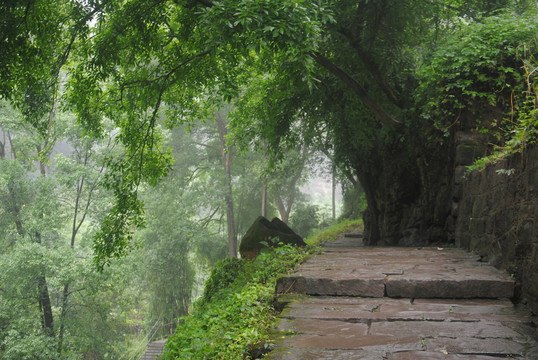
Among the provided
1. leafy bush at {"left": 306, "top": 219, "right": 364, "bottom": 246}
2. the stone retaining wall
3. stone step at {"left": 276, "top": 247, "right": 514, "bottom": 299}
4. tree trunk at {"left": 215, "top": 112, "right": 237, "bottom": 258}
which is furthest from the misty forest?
tree trunk at {"left": 215, "top": 112, "right": 237, "bottom": 258}

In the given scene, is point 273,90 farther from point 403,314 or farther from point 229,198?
point 229,198

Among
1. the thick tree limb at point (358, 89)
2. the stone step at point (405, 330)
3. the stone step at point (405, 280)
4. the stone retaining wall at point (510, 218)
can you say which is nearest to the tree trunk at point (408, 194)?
the thick tree limb at point (358, 89)

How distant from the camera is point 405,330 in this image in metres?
3.21

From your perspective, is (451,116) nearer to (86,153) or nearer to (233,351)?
(233,351)

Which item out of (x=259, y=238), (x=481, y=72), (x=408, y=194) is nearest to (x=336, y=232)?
(x=408, y=194)

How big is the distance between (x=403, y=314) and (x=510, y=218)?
4.60 ft

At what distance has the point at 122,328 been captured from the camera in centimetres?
2353

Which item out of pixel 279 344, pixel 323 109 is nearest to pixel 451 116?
pixel 323 109

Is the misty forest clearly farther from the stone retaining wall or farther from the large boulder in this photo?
the large boulder

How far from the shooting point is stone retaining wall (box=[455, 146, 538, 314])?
3.56 meters

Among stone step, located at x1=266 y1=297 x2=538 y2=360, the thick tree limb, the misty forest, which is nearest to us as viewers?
stone step, located at x1=266 y1=297 x2=538 y2=360

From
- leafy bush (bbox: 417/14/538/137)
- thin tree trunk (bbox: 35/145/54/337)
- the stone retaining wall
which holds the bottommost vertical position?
thin tree trunk (bbox: 35/145/54/337)

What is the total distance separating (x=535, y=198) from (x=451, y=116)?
13.6ft

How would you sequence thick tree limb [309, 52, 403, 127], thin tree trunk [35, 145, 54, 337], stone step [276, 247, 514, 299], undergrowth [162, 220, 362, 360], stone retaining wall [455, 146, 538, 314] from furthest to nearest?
thin tree trunk [35, 145, 54, 337] < thick tree limb [309, 52, 403, 127] < stone step [276, 247, 514, 299] < stone retaining wall [455, 146, 538, 314] < undergrowth [162, 220, 362, 360]
